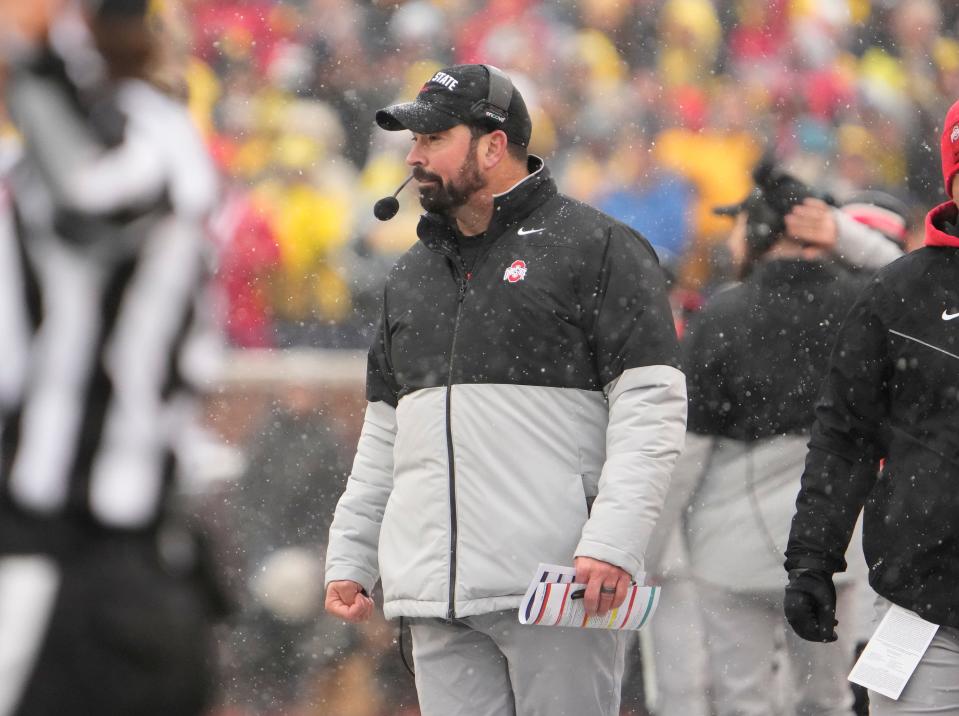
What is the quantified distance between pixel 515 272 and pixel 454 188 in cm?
28

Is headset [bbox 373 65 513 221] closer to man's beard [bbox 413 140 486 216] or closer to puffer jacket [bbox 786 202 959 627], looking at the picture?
man's beard [bbox 413 140 486 216]

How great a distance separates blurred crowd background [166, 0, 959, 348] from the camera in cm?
720

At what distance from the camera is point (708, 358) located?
197 inches

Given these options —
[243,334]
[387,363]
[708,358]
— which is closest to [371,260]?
[243,334]

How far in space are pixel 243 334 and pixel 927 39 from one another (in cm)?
449

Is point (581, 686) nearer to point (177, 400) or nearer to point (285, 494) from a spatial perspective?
point (177, 400)

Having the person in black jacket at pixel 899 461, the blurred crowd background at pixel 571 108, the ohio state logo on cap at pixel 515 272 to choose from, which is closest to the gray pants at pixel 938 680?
the person in black jacket at pixel 899 461

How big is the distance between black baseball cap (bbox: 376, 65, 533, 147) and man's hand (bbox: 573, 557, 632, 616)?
1.11 meters

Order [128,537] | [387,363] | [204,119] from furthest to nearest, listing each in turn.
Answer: [204,119] < [387,363] < [128,537]

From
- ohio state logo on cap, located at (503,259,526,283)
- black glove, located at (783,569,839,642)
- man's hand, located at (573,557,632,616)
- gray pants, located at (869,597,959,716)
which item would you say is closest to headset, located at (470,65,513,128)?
ohio state logo on cap, located at (503,259,526,283)

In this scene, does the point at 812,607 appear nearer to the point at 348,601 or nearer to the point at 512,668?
the point at 512,668

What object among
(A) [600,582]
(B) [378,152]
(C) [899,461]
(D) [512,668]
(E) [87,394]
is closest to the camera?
(E) [87,394]

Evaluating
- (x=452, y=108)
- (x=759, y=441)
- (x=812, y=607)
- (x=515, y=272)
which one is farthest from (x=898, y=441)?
(x=759, y=441)

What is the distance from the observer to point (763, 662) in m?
5.07
